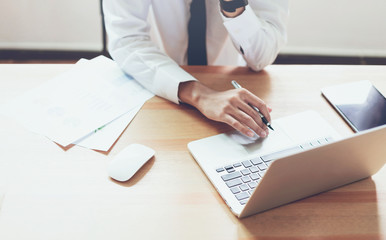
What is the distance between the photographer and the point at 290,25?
88.4 inches

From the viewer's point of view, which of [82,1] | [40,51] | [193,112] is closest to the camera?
[193,112]

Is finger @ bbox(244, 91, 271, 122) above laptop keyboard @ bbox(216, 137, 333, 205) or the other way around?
above

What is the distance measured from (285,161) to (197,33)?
747 millimetres

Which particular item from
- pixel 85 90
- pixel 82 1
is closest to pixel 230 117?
pixel 85 90

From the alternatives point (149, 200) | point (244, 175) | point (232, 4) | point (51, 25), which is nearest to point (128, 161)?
point (149, 200)

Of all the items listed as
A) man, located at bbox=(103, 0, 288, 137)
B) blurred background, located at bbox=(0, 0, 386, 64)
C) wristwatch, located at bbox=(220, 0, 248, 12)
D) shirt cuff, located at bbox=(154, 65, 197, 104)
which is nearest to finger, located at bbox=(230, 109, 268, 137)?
man, located at bbox=(103, 0, 288, 137)

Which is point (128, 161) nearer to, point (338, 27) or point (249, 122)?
point (249, 122)

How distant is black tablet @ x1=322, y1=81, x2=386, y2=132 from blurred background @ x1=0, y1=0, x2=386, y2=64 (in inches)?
51.0

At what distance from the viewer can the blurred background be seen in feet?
6.93

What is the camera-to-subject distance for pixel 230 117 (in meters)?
0.85

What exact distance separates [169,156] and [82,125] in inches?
8.7

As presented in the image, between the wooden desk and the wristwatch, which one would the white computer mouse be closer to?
the wooden desk

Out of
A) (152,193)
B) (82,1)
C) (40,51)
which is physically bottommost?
(40,51)

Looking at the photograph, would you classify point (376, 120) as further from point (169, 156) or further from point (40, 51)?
point (40, 51)
